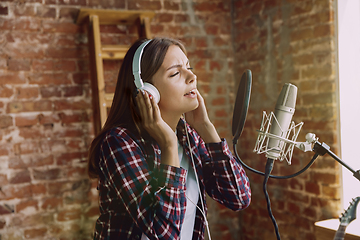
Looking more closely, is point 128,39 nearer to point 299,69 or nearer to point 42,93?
point 42,93

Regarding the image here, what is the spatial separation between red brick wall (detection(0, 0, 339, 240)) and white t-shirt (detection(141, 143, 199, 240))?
1.07 meters

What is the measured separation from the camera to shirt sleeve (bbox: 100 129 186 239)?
1.15 meters

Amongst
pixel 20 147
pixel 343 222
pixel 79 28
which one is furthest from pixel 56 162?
pixel 343 222

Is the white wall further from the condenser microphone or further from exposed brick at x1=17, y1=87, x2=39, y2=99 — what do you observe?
exposed brick at x1=17, y1=87, x2=39, y2=99

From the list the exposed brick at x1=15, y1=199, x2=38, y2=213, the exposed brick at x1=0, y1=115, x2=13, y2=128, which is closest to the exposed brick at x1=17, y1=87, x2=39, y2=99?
the exposed brick at x1=0, y1=115, x2=13, y2=128

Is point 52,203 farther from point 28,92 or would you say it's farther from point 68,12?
point 68,12

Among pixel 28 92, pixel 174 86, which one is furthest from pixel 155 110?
pixel 28 92

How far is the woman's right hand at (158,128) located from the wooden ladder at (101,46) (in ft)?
3.39

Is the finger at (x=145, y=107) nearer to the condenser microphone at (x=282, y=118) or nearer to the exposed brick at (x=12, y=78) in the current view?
the condenser microphone at (x=282, y=118)

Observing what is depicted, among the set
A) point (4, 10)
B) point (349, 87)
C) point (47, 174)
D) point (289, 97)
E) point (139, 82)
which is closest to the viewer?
point (289, 97)

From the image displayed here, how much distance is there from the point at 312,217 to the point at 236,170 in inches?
42.2

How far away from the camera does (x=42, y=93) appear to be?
230 centimetres

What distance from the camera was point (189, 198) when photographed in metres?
1.43

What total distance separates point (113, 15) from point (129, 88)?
117 centimetres
